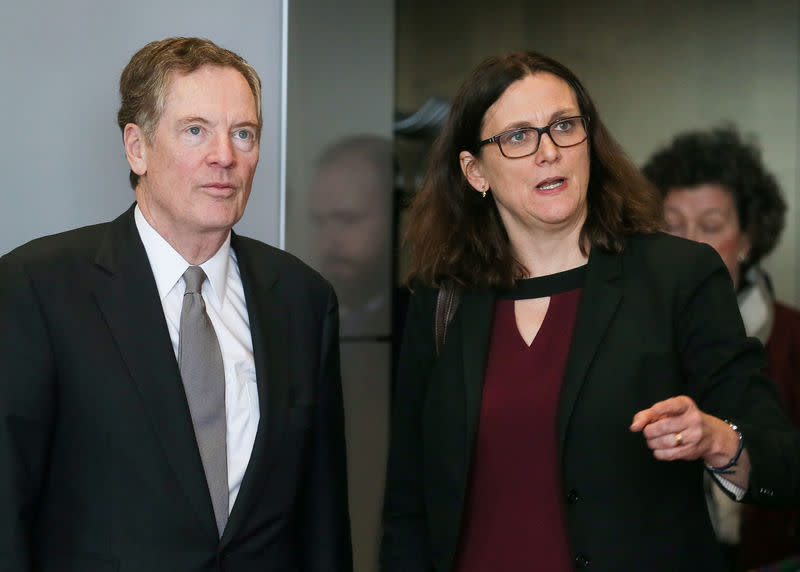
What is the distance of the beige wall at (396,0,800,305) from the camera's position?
6.41 meters

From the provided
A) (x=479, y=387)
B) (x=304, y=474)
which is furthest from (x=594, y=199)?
(x=304, y=474)

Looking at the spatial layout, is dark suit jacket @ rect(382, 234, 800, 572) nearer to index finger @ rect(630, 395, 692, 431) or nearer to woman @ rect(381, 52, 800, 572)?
woman @ rect(381, 52, 800, 572)

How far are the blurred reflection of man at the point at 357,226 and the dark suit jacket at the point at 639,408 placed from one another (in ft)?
3.65

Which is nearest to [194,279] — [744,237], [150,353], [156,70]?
[150,353]

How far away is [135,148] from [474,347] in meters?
0.98

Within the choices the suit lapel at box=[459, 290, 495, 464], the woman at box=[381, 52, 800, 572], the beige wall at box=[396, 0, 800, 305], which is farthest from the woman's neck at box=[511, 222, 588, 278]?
the beige wall at box=[396, 0, 800, 305]

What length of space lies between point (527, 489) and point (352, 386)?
1341 millimetres

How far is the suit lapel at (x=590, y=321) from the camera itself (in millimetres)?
2432

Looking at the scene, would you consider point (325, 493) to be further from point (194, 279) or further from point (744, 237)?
point (744, 237)

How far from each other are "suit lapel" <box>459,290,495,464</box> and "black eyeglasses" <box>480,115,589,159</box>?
1.27ft

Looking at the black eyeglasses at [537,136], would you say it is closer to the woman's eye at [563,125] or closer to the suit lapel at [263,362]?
the woman's eye at [563,125]

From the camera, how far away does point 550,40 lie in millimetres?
6285

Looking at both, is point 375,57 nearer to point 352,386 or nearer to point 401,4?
point 352,386

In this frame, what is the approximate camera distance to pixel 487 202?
298 cm
